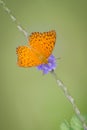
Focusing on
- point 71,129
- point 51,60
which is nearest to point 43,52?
point 51,60

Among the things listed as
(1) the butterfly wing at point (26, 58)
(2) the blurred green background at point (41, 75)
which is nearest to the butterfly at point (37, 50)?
(1) the butterfly wing at point (26, 58)

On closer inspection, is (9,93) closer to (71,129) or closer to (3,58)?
(3,58)

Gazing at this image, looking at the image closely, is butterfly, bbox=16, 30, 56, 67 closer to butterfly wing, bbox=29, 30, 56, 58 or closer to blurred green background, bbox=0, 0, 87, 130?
butterfly wing, bbox=29, 30, 56, 58

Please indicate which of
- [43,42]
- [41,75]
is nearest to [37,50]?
[43,42]

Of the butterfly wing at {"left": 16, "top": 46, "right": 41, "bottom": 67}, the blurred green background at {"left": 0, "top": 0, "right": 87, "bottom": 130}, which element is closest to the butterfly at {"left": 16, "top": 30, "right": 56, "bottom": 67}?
the butterfly wing at {"left": 16, "top": 46, "right": 41, "bottom": 67}

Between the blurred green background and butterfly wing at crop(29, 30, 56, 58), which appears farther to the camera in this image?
the blurred green background

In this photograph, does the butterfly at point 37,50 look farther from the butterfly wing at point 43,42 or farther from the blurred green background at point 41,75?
the blurred green background at point 41,75
